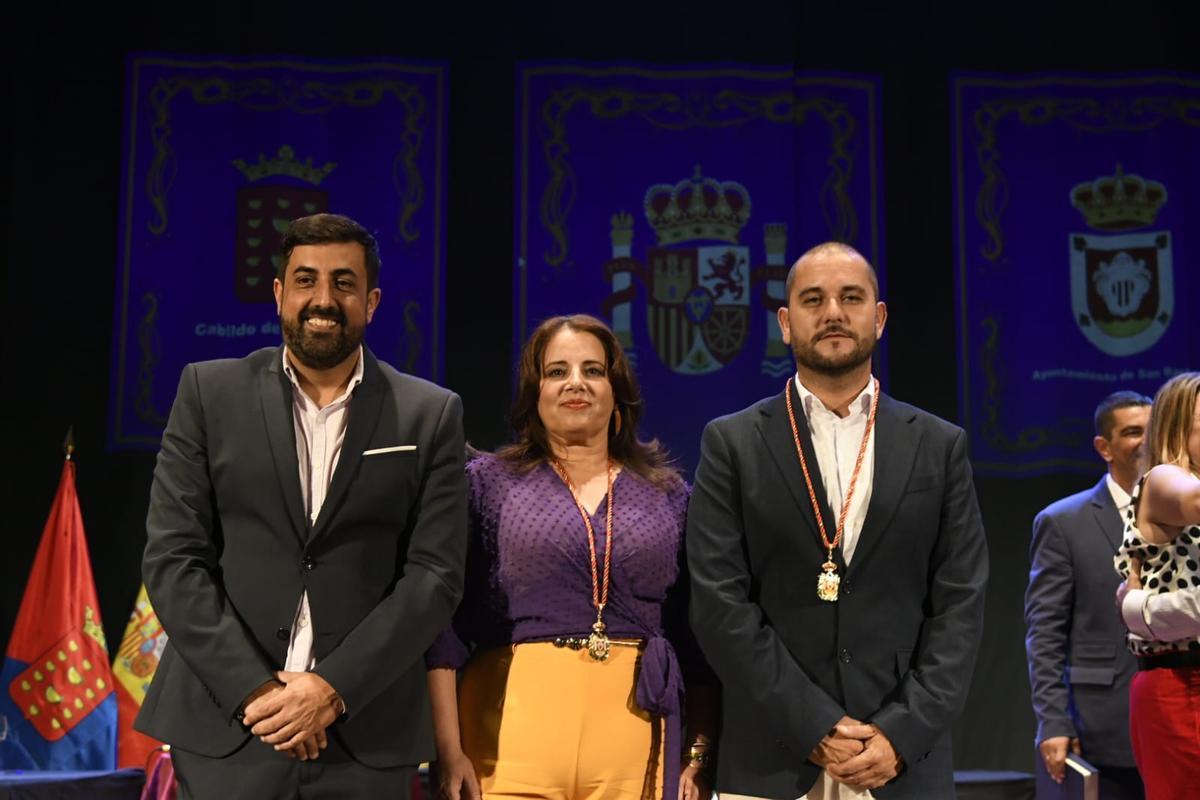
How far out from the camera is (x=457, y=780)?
2834 millimetres

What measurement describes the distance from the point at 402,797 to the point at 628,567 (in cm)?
70

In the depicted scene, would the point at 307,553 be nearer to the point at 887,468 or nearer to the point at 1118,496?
the point at 887,468

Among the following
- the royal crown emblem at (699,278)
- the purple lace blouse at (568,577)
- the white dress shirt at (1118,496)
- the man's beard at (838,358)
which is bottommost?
the purple lace blouse at (568,577)

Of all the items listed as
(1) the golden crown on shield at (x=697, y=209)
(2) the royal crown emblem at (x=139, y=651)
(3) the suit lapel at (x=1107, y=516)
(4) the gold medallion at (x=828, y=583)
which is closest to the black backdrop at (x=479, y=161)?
(2) the royal crown emblem at (x=139, y=651)

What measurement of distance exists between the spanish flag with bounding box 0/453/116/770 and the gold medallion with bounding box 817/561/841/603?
3.15 meters

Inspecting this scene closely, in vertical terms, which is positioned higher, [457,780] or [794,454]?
[794,454]

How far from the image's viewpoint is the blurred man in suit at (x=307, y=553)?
2492 millimetres

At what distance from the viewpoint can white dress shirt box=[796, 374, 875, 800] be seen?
280cm

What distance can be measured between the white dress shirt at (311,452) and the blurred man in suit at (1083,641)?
7.98ft

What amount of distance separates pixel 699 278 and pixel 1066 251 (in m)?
1.56

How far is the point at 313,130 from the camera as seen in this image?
18.2 ft

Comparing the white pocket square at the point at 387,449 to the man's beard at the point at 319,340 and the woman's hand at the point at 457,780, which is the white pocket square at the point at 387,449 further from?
the woman's hand at the point at 457,780

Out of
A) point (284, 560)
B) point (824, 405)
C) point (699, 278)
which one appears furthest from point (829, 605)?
point (699, 278)

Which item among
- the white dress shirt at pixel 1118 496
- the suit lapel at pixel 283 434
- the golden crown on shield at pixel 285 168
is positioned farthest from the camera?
the golden crown on shield at pixel 285 168
